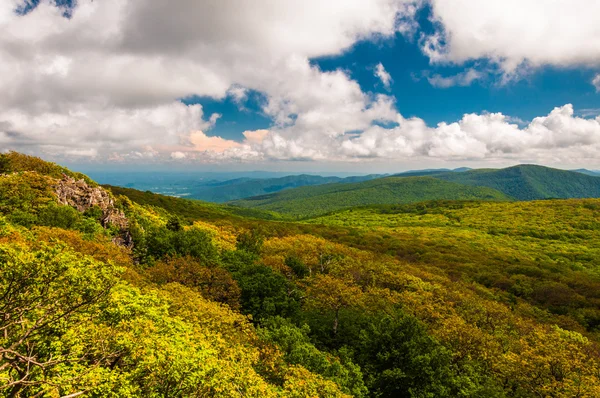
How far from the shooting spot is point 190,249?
57.9m

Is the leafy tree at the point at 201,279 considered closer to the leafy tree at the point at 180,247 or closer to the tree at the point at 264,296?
the tree at the point at 264,296

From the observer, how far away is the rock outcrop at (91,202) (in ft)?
195

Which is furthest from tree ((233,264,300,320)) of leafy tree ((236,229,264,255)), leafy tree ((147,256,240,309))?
leafy tree ((236,229,264,255))

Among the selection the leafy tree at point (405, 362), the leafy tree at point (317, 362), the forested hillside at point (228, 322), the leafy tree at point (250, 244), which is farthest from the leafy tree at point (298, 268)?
the leafy tree at point (317, 362)

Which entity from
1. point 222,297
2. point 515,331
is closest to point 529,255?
point 515,331

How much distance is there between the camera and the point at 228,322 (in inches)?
1296

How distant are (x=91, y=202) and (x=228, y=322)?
167ft

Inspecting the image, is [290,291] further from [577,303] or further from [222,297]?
[577,303]

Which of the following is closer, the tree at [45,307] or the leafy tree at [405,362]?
the tree at [45,307]

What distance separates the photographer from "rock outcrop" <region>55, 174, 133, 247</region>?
59.5 m

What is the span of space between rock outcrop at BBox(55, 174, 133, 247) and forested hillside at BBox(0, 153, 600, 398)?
0.32m

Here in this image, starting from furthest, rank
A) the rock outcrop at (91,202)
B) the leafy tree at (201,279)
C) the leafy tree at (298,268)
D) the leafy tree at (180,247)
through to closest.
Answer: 1. the leafy tree at (298,268)
2. the rock outcrop at (91,202)
3. the leafy tree at (180,247)
4. the leafy tree at (201,279)

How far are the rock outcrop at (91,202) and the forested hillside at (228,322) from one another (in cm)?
32

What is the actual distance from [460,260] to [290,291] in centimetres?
9833
